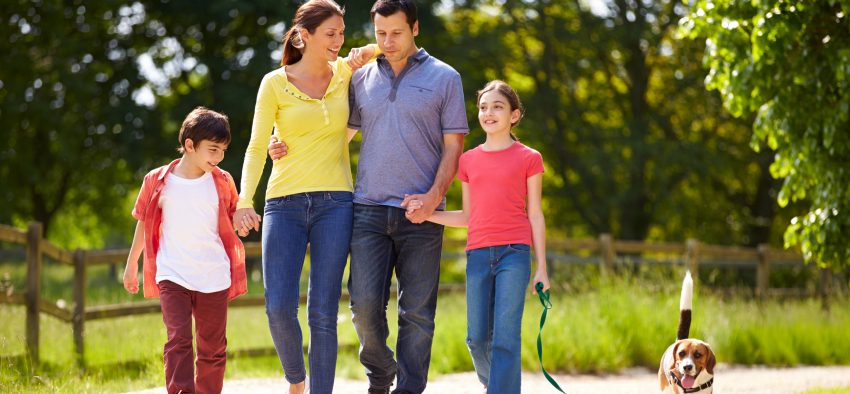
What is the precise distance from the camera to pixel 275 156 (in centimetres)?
528

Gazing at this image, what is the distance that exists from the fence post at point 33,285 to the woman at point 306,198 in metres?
4.72

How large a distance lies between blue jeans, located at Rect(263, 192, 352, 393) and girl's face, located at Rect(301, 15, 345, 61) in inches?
26.4

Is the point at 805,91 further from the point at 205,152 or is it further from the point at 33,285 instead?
the point at 33,285

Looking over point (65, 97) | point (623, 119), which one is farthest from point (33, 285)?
point (623, 119)

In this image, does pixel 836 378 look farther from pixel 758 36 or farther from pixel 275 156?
pixel 275 156

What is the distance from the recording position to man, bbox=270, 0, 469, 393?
5.29 metres

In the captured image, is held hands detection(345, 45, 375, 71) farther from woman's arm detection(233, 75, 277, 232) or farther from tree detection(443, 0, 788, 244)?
tree detection(443, 0, 788, 244)

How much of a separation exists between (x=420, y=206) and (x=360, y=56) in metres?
0.88

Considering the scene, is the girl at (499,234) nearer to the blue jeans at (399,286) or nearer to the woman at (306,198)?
the blue jeans at (399,286)

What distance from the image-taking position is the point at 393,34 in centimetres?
529

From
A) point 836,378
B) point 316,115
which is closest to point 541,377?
point 836,378

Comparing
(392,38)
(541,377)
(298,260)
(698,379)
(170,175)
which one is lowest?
(541,377)

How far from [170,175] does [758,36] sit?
4372 millimetres

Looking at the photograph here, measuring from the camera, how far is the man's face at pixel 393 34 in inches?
207
